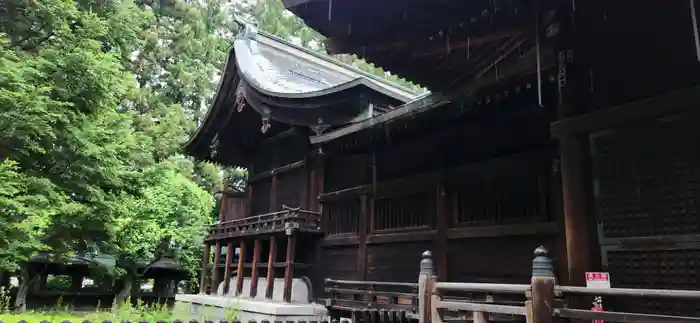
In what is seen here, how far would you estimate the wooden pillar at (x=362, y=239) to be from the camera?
10633 mm

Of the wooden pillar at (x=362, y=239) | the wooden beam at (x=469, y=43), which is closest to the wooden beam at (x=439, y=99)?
the wooden beam at (x=469, y=43)

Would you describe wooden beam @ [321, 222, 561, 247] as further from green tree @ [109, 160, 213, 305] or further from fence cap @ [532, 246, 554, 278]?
green tree @ [109, 160, 213, 305]

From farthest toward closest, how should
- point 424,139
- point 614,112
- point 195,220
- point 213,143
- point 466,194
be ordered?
point 195,220 < point 213,143 < point 424,139 < point 466,194 < point 614,112

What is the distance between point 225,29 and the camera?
33688 millimetres

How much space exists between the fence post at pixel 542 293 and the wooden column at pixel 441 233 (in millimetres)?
4288

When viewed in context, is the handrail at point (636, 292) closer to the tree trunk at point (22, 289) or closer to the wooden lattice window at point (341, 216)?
the wooden lattice window at point (341, 216)

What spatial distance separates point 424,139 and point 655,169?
15.6 feet

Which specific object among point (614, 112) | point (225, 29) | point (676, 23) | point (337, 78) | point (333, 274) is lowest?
point (333, 274)

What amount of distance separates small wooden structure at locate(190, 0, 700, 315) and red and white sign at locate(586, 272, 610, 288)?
10cm

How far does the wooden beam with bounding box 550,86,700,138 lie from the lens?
5.08 meters

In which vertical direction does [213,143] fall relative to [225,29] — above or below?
below

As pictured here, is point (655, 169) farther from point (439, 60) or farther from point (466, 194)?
point (466, 194)

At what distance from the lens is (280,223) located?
12469 millimetres

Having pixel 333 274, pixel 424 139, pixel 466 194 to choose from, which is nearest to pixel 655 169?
pixel 466 194
